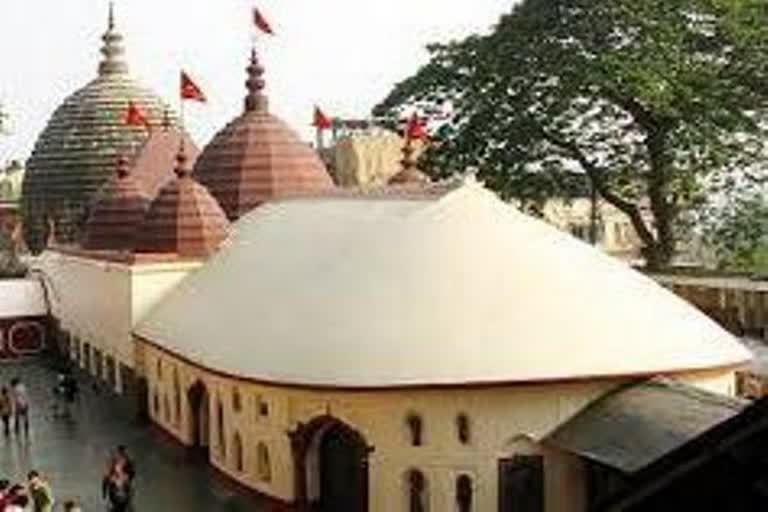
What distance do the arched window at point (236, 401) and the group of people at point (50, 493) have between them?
2.05 meters

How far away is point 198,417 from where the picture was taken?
27.7m

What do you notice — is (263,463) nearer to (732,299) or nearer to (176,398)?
(176,398)

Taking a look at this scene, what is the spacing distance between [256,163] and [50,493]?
57.5 feet

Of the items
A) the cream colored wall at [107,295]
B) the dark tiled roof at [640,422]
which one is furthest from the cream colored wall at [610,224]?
the dark tiled roof at [640,422]

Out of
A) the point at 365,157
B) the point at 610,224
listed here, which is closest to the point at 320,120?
the point at 365,157

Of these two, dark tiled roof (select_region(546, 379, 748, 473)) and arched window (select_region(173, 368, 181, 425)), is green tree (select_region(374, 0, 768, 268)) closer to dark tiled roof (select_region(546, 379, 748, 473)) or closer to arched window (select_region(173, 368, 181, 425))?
arched window (select_region(173, 368, 181, 425))

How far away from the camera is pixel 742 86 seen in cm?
4056

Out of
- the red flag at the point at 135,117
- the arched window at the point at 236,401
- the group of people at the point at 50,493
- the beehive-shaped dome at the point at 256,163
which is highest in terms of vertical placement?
the red flag at the point at 135,117

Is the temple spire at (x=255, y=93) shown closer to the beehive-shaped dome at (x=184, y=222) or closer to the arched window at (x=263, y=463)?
the beehive-shaped dome at (x=184, y=222)

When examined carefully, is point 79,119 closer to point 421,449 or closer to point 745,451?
point 421,449

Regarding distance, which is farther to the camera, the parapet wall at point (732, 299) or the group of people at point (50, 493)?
the parapet wall at point (732, 299)

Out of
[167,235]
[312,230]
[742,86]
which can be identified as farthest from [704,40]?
[312,230]

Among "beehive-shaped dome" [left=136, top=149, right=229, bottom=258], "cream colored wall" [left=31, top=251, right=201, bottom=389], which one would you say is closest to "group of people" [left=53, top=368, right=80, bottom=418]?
"cream colored wall" [left=31, top=251, right=201, bottom=389]

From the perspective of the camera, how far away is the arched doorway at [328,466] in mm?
21422
